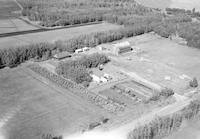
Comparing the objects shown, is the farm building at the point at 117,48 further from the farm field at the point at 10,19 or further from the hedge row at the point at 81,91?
the farm field at the point at 10,19

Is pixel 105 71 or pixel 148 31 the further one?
pixel 148 31

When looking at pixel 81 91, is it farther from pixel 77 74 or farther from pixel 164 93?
pixel 164 93

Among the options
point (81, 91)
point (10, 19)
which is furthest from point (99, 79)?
point (10, 19)

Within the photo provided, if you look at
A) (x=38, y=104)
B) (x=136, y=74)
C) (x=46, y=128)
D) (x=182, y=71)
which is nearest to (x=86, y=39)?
(x=136, y=74)

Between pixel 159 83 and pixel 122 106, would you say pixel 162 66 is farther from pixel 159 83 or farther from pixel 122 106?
pixel 122 106

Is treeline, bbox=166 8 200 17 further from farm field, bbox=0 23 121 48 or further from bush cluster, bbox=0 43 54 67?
bush cluster, bbox=0 43 54 67

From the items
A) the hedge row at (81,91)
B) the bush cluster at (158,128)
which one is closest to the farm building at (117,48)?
the hedge row at (81,91)
